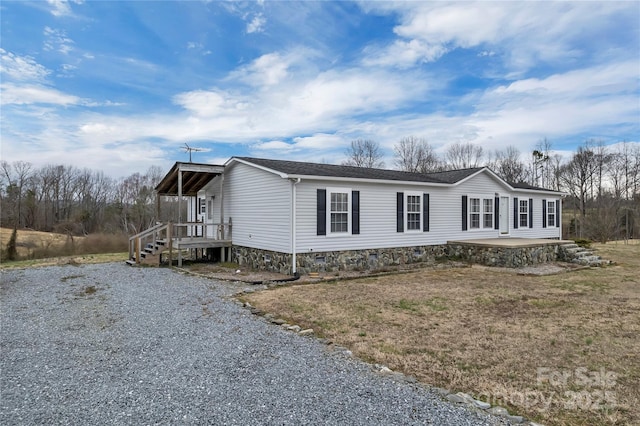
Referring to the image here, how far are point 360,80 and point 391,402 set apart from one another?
1536 centimetres

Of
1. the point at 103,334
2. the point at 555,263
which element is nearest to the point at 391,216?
the point at 555,263

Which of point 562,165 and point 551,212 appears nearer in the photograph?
point 551,212

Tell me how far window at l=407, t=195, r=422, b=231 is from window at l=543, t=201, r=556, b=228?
8.60 m

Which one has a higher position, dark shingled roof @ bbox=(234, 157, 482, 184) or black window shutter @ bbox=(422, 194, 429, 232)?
dark shingled roof @ bbox=(234, 157, 482, 184)

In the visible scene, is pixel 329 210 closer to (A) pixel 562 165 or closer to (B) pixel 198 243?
(B) pixel 198 243

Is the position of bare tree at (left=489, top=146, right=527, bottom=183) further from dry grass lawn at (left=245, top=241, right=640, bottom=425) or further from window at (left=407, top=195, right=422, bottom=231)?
dry grass lawn at (left=245, top=241, right=640, bottom=425)

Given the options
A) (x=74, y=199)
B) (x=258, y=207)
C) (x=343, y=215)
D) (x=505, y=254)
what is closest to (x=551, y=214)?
(x=505, y=254)

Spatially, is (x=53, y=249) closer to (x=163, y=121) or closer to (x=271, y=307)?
(x=163, y=121)

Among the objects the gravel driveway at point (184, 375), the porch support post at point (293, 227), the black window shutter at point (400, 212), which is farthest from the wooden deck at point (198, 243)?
the black window shutter at point (400, 212)

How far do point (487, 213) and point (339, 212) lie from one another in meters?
7.39

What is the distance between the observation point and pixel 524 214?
1673cm

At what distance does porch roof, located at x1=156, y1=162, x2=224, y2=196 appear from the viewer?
12.7 meters

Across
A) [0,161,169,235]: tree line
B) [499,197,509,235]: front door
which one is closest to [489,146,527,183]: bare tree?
[499,197,509,235]: front door

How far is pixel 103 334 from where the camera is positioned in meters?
5.55
